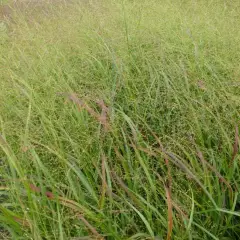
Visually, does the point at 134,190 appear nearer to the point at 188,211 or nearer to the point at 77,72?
the point at 188,211

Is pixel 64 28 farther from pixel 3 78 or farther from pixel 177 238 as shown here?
pixel 177 238

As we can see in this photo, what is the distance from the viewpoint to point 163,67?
5.94ft

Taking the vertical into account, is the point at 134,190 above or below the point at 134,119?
below

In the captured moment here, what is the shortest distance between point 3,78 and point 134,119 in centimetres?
73

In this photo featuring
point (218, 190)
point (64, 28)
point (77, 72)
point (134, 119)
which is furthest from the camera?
point (64, 28)

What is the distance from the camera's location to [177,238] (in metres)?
1.16

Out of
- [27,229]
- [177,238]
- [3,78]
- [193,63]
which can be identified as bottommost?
[177,238]

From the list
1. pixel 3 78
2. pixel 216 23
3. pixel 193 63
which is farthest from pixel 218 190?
pixel 216 23

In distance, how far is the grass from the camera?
1.22m

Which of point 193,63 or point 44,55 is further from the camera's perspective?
point 44,55

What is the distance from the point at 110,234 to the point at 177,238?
0.20 m

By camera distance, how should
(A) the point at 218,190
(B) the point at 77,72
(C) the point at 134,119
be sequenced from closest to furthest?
1. (A) the point at 218,190
2. (C) the point at 134,119
3. (B) the point at 77,72

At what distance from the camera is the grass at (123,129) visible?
1.22 meters

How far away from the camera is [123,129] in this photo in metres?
1.56
